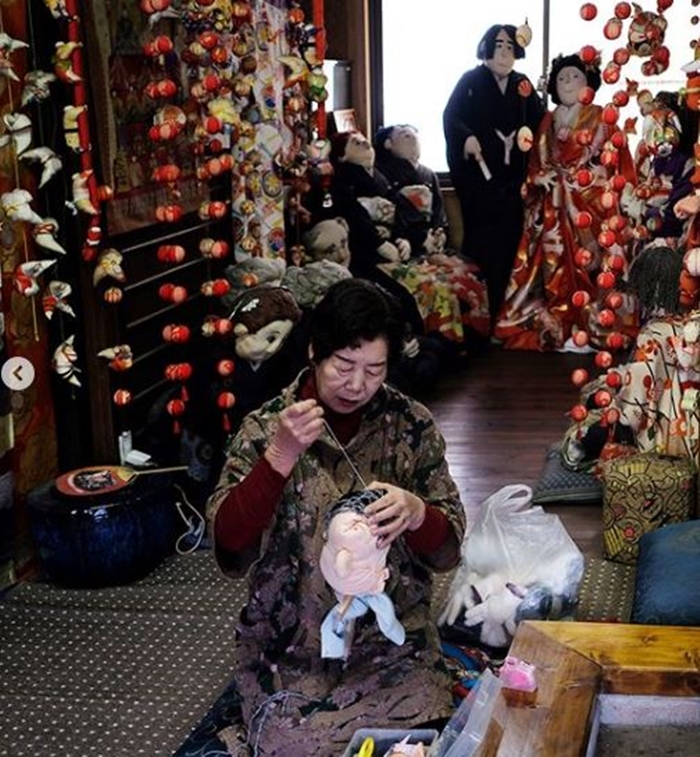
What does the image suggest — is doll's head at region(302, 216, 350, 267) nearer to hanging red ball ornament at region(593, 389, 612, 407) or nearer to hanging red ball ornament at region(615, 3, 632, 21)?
hanging red ball ornament at region(593, 389, 612, 407)

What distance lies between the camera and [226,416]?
357cm

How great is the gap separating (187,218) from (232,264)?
0.36 meters

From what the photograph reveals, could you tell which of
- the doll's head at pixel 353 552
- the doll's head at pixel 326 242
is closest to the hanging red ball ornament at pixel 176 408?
the doll's head at pixel 353 552

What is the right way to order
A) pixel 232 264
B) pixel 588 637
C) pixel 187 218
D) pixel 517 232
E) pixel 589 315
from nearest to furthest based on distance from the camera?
1. pixel 588 637
2. pixel 187 218
3. pixel 232 264
4. pixel 589 315
5. pixel 517 232

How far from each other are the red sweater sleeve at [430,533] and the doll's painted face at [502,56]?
179 inches

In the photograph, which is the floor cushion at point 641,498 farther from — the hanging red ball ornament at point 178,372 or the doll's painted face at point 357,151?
the doll's painted face at point 357,151

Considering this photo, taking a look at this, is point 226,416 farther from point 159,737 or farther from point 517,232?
point 517,232

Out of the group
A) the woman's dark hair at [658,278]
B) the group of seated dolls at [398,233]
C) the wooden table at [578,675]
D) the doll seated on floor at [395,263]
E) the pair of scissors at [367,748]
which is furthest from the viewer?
the doll seated on floor at [395,263]

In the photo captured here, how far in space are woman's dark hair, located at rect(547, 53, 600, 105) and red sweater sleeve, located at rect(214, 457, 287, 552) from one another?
4258 millimetres

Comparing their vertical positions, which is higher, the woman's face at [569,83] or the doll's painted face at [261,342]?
the woman's face at [569,83]

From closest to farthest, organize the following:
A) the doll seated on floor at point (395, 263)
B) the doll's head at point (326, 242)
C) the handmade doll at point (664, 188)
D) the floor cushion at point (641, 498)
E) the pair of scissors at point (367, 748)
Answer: the pair of scissors at point (367, 748) < the floor cushion at point (641, 498) < the handmade doll at point (664, 188) < the doll's head at point (326, 242) < the doll seated on floor at point (395, 263)

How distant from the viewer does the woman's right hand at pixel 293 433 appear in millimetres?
1768

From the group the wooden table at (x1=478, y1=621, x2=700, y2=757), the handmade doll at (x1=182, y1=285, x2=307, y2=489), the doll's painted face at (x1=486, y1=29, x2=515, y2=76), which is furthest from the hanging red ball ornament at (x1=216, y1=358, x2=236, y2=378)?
the doll's painted face at (x1=486, y1=29, x2=515, y2=76)

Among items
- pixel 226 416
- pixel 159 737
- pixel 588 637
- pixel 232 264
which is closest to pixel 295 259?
pixel 232 264
